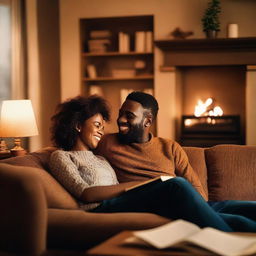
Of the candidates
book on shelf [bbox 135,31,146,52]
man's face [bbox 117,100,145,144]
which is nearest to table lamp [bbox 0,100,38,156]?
man's face [bbox 117,100,145,144]

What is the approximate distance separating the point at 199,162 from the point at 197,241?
1.52m

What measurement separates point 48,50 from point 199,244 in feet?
17.0

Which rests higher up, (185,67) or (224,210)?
(185,67)

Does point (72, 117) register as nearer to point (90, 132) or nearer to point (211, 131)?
point (90, 132)

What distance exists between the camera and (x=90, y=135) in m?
2.83

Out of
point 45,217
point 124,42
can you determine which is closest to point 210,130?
point 124,42

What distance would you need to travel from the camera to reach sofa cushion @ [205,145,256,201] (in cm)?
298

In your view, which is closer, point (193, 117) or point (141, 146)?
point (141, 146)

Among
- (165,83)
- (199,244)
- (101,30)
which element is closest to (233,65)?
(165,83)

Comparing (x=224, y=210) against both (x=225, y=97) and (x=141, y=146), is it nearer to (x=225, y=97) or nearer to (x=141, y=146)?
(x=141, y=146)

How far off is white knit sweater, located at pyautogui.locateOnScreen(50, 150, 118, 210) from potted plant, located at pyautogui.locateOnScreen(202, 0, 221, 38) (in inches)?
123

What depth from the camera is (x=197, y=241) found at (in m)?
1.59

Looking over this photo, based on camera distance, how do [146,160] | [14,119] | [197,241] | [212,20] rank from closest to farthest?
[197,241], [146,160], [14,119], [212,20]

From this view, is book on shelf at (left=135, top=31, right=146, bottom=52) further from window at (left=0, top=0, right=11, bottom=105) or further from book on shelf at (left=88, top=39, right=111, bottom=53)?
window at (left=0, top=0, right=11, bottom=105)
